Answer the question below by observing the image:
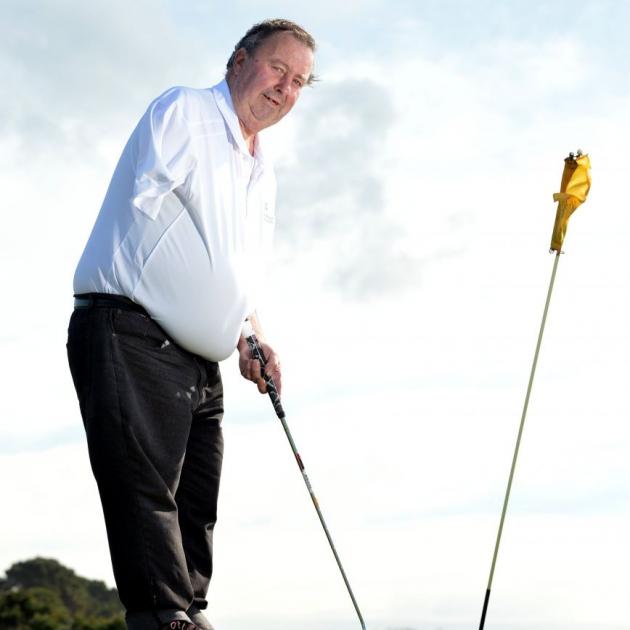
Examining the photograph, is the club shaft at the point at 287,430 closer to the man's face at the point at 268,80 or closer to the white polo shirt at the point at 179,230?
the white polo shirt at the point at 179,230

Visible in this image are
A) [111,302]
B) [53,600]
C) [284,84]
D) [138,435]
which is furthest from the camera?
[53,600]

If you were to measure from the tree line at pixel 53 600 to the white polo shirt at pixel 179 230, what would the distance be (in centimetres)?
3078

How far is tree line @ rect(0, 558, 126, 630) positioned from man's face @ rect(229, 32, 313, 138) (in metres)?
30.7

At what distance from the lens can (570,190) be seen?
5105 mm

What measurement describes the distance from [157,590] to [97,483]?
448 mm

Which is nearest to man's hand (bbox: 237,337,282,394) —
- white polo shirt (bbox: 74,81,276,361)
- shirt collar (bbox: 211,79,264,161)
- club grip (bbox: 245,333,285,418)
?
club grip (bbox: 245,333,285,418)

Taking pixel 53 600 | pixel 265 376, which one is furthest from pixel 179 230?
pixel 53 600

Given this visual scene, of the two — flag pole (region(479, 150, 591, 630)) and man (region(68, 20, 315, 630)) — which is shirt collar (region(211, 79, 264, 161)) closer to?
man (region(68, 20, 315, 630))

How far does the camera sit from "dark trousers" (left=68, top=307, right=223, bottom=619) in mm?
4410

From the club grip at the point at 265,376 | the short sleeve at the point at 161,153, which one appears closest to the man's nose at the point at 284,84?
the short sleeve at the point at 161,153

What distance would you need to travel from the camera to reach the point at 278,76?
16.3ft

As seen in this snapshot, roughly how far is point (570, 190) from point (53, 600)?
3913cm

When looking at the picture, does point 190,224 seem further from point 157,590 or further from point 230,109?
point 157,590

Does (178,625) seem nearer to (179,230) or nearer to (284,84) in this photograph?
(179,230)
